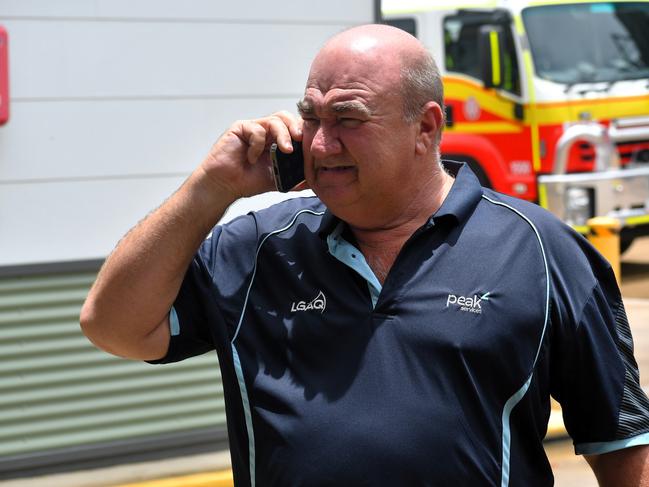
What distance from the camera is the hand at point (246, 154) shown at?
2.32m

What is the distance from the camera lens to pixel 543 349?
84.0 inches

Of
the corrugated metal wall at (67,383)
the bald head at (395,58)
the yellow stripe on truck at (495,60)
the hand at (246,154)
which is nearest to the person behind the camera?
the bald head at (395,58)

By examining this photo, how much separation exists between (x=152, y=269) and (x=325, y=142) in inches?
17.4

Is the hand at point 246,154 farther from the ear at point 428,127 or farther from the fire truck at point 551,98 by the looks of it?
the fire truck at point 551,98

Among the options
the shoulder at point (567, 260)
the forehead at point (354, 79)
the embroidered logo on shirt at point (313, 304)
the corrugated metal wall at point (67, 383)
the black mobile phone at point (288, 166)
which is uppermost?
the forehead at point (354, 79)

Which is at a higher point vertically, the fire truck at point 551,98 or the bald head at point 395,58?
the bald head at point 395,58

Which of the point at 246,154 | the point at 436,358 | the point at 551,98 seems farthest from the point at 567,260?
the point at 551,98

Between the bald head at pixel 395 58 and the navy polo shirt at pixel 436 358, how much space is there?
0.23 metres

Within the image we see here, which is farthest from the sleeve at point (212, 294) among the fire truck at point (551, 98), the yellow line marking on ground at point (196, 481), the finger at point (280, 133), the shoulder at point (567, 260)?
the fire truck at point (551, 98)

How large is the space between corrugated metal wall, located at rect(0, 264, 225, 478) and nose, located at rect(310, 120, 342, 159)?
8.95 feet

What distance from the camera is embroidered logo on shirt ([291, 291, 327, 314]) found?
7.32 ft

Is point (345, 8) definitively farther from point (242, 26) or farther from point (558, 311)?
point (558, 311)

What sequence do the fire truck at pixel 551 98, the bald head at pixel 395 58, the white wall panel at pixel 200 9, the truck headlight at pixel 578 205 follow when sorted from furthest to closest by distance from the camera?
the fire truck at pixel 551 98 < the truck headlight at pixel 578 205 < the white wall panel at pixel 200 9 < the bald head at pixel 395 58

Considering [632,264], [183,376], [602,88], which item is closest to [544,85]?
[602,88]
